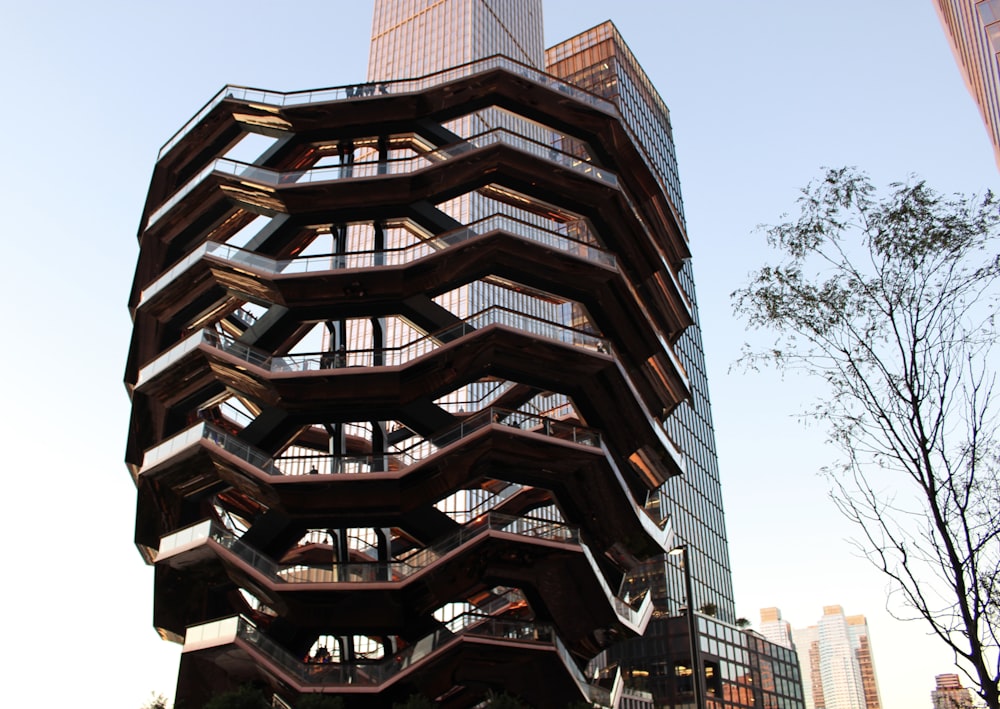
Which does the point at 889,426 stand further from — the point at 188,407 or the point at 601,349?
the point at 188,407

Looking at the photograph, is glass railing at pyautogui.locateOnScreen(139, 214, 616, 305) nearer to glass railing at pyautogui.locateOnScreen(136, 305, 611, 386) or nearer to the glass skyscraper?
the glass skyscraper

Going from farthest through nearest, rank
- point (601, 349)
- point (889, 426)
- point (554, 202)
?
point (554, 202), point (601, 349), point (889, 426)

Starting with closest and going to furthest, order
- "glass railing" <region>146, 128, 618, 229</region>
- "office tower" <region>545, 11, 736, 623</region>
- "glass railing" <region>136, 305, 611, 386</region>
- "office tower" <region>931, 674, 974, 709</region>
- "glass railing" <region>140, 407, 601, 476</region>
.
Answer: "office tower" <region>931, 674, 974, 709</region>, "glass railing" <region>140, 407, 601, 476</region>, "glass railing" <region>136, 305, 611, 386</region>, "glass railing" <region>146, 128, 618, 229</region>, "office tower" <region>545, 11, 736, 623</region>

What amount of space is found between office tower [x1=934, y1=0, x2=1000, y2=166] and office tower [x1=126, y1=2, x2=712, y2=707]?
47.9ft

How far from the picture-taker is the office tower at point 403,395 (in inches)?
1400

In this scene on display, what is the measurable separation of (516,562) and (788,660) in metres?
73.0

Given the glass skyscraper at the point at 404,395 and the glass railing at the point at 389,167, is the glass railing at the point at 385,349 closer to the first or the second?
the glass skyscraper at the point at 404,395

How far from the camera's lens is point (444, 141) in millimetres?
43969

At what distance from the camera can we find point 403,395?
38438 mm

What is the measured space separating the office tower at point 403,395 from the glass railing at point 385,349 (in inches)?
4.6

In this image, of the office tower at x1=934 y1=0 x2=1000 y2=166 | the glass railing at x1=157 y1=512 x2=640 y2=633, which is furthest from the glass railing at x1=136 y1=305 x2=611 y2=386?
the office tower at x1=934 y1=0 x2=1000 y2=166

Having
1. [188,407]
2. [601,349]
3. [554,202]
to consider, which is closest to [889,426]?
[601,349]

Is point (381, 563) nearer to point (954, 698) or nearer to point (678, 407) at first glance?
point (954, 698)

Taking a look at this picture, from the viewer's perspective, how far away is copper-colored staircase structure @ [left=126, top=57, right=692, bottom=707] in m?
35.5
